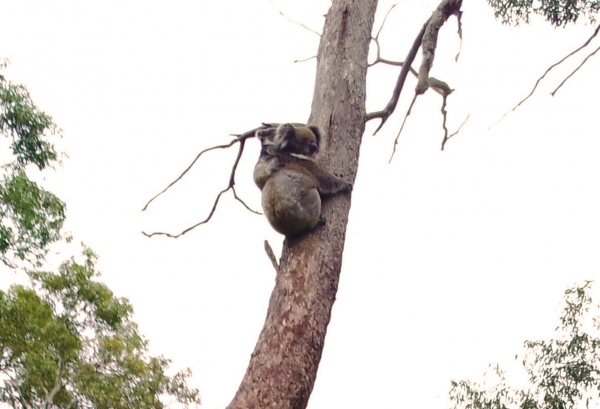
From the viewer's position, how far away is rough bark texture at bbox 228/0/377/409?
275cm

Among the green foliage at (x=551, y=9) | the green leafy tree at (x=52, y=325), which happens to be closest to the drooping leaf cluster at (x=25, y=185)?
the green leafy tree at (x=52, y=325)

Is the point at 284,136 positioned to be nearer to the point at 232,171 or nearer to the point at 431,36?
the point at 232,171

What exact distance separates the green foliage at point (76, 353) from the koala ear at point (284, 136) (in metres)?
8.50

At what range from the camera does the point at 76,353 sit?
13.2 m

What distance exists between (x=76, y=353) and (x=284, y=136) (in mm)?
10905

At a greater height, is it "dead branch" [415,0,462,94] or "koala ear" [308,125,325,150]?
"dead branch" [415,0,462,94]

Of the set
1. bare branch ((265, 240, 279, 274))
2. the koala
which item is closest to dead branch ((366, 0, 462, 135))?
the koala

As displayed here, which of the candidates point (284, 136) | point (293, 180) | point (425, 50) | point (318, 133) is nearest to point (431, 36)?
point (425, 50)

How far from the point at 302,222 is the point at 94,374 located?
1167cm

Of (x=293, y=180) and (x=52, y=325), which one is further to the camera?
(x=52, y=325)

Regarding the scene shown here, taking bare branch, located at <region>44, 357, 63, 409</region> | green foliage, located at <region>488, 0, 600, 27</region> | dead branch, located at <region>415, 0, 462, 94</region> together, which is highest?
green foliage, located at <region>488, 0, 600, 27</region>

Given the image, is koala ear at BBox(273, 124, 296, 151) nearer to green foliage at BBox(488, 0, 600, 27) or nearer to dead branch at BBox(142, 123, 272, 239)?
dead branch at BBox(142, 123, 272, 239)

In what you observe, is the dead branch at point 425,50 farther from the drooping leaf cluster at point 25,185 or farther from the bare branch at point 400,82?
A: the drooping leaf cluster at point 25,185

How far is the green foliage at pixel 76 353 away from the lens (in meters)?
11.5
